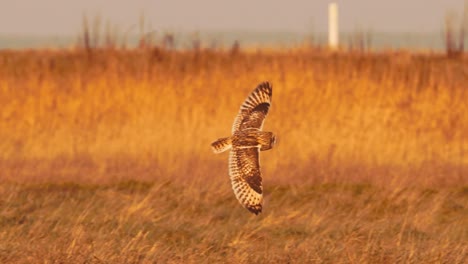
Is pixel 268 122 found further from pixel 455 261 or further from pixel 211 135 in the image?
pixel 455 261

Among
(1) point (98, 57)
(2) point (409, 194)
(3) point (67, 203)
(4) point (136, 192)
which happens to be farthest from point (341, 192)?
(1) point (98, 57)

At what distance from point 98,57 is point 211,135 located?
3665mm

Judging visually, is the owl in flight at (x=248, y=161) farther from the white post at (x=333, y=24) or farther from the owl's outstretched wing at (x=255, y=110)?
the white post at (x=333, y=24)

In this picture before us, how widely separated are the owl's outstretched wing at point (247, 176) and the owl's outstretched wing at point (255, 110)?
0.63ft

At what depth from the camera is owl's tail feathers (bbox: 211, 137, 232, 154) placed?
534 cm

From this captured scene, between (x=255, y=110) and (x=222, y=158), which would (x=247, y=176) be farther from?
(x=222, y=158)

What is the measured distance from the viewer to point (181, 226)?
8.54 m

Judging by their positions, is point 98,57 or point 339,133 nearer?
point 339,133

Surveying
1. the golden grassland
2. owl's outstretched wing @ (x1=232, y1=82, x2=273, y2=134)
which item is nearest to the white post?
the golden grassland

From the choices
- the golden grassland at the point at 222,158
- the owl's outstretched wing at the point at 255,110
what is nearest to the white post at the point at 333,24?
the golden grassland at the point at 222,158

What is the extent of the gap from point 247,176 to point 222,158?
6.48m

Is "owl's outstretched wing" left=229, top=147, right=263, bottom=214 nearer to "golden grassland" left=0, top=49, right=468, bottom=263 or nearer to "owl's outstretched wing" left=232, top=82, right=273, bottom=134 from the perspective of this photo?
"owl's outstretched wing" left=232, top=82, right=273, bottom=134

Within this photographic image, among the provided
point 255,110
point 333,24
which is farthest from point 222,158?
point 333,24

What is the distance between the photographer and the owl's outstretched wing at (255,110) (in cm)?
579
